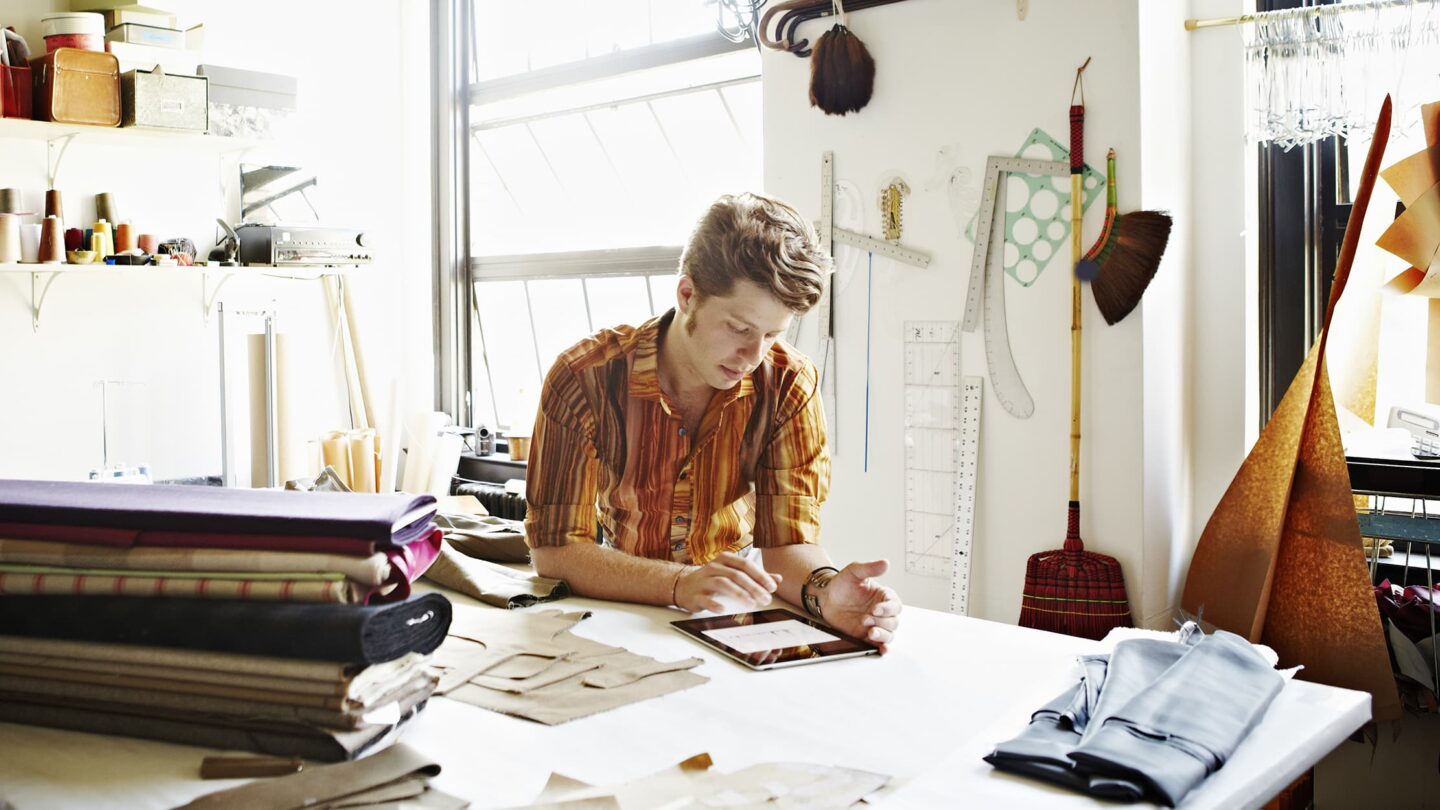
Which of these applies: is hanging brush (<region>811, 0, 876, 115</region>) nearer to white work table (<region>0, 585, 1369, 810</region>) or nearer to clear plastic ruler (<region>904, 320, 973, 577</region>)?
clear plastic ruler (<region>904, 320, 973, 577</region>)

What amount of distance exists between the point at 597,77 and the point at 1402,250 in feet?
9.38

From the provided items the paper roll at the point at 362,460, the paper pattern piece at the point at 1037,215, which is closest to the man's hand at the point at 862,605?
the paper pattern piece at the point at 1037,215

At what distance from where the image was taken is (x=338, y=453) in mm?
4258

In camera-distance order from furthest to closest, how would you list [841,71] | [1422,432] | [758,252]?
1. [841,71]
2. [1422,432]
3. [758,252]

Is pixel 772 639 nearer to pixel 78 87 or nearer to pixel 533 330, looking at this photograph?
pixel 78 87

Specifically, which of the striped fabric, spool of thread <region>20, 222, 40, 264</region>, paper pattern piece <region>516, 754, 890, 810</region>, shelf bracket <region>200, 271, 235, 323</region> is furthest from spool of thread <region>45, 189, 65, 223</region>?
paper pattern piece <region>516, 754, 890, 810</region>

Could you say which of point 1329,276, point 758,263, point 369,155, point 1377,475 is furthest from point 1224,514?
point 369,155

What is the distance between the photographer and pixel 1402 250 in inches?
105

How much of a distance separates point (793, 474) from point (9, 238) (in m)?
2.76

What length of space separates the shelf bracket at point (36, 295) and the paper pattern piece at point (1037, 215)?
3.06 meters

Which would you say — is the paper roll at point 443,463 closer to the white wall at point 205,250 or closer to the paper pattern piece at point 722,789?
the white wall at point 205,250

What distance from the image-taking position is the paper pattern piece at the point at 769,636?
62.1 inches

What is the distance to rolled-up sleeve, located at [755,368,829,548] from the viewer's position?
2000 mm

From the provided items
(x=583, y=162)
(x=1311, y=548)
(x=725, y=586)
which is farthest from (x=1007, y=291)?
(x=583, y=162)
